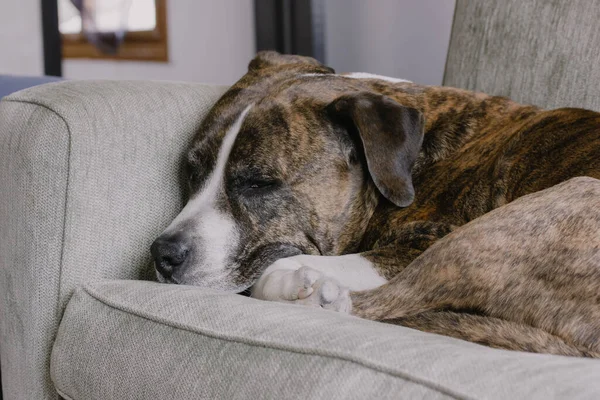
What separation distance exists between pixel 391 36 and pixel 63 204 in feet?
11.6

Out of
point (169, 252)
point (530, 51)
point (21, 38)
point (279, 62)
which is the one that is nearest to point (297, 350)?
point (169, 252)

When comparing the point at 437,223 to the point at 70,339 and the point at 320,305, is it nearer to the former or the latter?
the point at 320,305

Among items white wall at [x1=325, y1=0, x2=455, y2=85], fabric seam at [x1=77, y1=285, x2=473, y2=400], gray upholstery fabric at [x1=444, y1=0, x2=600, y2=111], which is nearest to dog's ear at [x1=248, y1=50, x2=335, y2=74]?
gray upholstery fabric at [x1=444, y1=0, x2=600, y2=111]

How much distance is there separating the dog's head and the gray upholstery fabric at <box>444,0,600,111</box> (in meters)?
0.89

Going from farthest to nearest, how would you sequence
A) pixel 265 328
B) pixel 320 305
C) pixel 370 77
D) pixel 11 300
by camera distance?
1. pixel 370 77
2. pixel 11 300
3. pixel 320 305
4. pixel 265 328

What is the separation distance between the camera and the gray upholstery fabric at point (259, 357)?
44.5 inches

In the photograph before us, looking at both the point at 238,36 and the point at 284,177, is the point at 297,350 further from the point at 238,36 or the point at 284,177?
the point at 238,36

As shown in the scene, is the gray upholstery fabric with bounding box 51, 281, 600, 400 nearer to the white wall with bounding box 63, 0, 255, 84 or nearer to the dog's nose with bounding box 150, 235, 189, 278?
the dog's nose with bounding box 150, 235, 189, 278

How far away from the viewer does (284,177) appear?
6.36 ft

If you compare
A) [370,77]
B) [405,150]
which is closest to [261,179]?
[405,150]

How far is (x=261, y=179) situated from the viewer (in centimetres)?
193

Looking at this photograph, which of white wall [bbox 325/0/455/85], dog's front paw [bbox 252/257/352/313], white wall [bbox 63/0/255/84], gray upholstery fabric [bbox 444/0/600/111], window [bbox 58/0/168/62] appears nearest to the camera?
dog's front paw [bbox 252/257/352/313]

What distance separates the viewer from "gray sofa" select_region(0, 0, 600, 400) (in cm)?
118

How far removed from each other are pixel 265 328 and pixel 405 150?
69 cm
